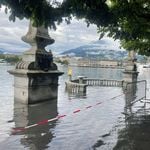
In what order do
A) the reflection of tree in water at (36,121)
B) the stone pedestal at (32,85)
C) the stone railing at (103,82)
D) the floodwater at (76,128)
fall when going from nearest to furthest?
1. the floodwater at (76,128)
2. the reflection of tree in water at (36,121)
3. the stone pedestal at (32,85)
4. the stone railing at (103,82)

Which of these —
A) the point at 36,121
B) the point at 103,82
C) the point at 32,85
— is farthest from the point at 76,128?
the point at 103,82

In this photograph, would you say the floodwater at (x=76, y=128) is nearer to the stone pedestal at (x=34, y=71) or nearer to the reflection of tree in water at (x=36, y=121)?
the reflection of tree in water at (x=36, y=121)

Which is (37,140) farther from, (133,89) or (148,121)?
(133,89)

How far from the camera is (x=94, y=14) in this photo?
32.3 ft

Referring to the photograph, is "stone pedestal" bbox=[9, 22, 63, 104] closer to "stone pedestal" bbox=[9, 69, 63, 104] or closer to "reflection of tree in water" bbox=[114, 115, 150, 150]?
"stone pedestal" bbox=[9, 69, 63, 104]

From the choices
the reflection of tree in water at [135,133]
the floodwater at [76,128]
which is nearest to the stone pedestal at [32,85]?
the floodwater at [76,128]

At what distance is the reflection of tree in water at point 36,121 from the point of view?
10.4 metres

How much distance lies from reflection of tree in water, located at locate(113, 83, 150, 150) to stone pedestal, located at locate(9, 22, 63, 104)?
153 inches

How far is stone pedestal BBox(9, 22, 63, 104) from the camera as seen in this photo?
1661 cm

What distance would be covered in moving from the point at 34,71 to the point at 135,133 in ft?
19.6

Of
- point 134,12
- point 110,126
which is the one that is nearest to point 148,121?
point 110,126

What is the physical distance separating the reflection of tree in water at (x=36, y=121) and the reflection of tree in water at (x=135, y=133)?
6.47 ft

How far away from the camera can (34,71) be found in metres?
16.7

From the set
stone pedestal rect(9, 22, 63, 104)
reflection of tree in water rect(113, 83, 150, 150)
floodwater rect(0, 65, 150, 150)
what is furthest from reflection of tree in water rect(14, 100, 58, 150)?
reflection of tree in water rect(113, 83, 150, 150)
